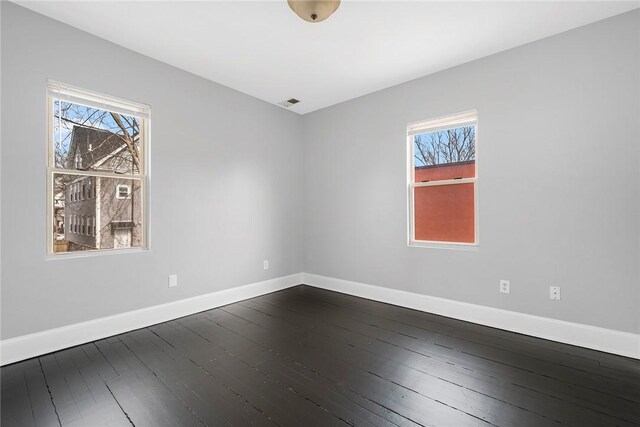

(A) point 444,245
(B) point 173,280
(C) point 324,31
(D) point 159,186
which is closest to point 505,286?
(A) point 444,245

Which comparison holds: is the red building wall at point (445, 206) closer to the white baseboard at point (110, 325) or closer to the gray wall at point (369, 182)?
the gray wall at point (369, 182)

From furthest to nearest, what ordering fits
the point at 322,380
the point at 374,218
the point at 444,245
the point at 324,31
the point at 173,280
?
the point at 374,218
the point at 444,245
the point at 173,280
the point at 324,31
the point at 322,380

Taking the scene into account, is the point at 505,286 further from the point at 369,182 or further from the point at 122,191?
the point at 122,191

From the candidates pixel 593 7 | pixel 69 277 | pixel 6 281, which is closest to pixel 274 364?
pixel 69 277

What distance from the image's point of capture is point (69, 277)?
2.50 m

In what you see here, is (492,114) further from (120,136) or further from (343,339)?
(120,136)

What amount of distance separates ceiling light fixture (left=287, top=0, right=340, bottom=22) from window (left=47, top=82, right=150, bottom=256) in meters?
2.00

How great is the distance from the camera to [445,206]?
11.1 ft

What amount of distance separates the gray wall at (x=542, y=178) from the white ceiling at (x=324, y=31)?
245 millimetres

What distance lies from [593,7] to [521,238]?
1933mm

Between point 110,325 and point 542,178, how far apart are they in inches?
166

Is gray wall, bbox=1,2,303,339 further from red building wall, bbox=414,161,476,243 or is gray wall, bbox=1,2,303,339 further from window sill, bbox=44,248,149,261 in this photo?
red building wall, bbox=414,161,476,243

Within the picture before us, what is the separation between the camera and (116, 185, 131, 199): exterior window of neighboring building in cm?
289

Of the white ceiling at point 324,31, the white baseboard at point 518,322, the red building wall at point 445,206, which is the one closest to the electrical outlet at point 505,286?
the white baseboard at point 518,322
